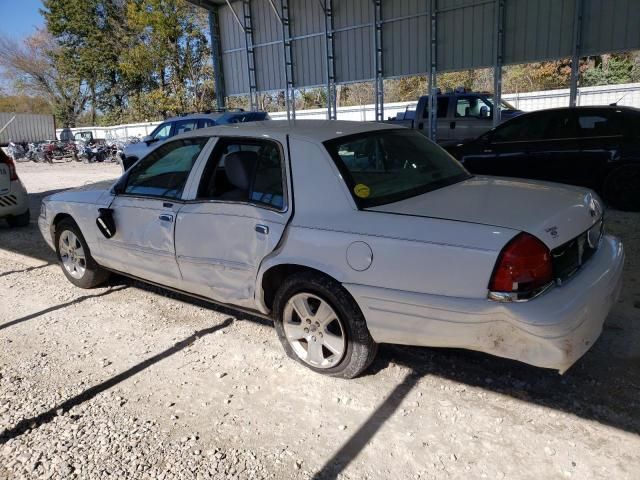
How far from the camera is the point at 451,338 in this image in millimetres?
2756

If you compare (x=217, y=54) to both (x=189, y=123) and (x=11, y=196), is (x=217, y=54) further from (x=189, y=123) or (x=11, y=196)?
(x=11, y=196)

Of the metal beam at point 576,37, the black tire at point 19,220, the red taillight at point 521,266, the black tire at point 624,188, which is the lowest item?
the black tire at point 19,220

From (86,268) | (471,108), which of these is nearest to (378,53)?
(471,108)

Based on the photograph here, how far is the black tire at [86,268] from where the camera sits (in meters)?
5.13

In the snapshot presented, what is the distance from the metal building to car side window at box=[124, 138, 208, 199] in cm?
1044

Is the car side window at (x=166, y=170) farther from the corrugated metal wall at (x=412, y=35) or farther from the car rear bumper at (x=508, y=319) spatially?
the corrugated metal wall at (x=412, y=35)

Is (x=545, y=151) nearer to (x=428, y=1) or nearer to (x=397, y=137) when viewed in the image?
(x=397, y=137)

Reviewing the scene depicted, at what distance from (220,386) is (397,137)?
7.08 ft

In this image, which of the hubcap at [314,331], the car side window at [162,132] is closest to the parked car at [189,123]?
the car side window at [162,132]

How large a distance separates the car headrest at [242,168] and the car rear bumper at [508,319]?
3.86ft

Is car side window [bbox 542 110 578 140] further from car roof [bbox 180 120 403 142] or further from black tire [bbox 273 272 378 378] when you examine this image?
black tire [bbox 273 272 378 378]

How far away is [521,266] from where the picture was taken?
8.29ft

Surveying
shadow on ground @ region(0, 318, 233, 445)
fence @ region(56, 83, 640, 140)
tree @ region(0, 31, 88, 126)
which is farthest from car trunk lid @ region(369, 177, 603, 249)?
tree @ region(0, 31, 88, 126)

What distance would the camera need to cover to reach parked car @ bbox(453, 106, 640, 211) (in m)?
7.42
